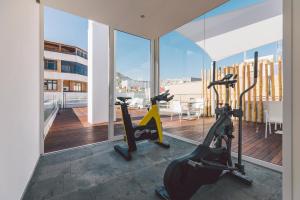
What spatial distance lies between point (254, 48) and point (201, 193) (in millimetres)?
2801

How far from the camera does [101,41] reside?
564cm

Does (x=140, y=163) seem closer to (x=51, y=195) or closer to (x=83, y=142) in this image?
(x=51, y=195)

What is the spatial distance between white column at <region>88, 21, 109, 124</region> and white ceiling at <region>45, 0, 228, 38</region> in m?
2.37

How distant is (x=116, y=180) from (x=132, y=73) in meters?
2.81

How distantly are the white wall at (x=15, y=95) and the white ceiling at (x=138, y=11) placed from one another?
830 mm

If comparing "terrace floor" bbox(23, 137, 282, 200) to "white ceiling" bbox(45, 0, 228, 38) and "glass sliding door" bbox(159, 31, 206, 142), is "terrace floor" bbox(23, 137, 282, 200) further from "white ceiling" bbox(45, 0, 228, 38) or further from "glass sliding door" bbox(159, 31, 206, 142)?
"white ceiling" bbox(45, 0, 228, 38)

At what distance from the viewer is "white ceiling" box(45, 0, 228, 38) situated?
8.57 ft

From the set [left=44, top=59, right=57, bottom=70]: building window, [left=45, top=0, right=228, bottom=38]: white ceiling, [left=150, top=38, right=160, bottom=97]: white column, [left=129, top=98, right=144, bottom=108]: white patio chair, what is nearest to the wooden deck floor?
[left=129, top=98, right=144, bottom=108]: white patio chair

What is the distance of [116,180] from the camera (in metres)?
1.90

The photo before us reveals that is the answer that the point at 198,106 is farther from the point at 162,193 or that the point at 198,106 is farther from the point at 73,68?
the point at 73,68
